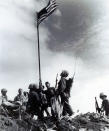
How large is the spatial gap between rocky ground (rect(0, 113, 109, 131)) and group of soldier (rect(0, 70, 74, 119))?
0.31 meters

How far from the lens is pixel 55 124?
1300cm

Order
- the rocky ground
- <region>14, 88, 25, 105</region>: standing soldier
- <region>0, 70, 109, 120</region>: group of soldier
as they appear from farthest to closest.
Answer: <region>14, 88, 25, 105</region>: standing soldier < <region>0, 70, 109, 120</region>: group of soldier < the rocky ground

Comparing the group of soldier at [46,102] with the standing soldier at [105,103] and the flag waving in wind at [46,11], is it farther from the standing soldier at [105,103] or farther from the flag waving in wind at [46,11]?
the flag waving in wind at [46,11]

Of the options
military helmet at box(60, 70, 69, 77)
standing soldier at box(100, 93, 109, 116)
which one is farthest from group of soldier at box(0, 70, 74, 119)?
standing soldier at box(100, 93, 109, 116)

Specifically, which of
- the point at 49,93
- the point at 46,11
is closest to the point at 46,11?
the point at 46,11

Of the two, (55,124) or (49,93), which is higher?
(49,93)

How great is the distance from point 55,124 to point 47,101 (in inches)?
38.2

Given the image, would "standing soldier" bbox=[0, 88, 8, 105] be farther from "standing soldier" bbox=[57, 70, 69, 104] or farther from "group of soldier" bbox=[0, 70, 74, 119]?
"standing soldier" bbox=[57, 70, 69, 104]

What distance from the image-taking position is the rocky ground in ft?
41.1

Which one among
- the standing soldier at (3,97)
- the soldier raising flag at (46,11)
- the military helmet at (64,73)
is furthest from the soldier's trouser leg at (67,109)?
the soldier raising flag at (46,11)

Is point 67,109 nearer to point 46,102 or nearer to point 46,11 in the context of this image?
point 46,102

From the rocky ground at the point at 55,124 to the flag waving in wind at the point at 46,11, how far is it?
425 cm

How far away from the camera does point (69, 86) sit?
13.9 meters

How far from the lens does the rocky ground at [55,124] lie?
12.5 metres
